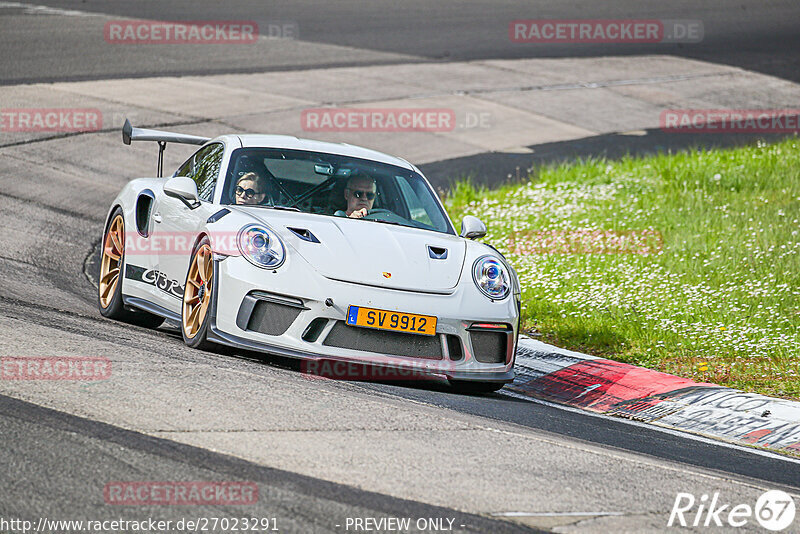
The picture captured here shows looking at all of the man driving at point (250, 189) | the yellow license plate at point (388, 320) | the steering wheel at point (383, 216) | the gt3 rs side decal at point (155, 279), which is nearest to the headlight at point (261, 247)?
the yellow license plate at point (388, 320)

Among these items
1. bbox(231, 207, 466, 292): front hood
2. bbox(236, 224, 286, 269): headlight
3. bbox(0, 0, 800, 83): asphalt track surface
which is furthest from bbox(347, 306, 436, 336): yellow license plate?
bbox(0, 0, 800, 83): asphalt track surface

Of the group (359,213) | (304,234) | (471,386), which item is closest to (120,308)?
(359,213)

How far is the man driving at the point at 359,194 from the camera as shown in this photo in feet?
24.9

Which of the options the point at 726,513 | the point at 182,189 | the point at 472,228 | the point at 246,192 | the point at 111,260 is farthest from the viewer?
the point at 111,260

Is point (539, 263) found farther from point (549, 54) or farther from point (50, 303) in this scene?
point (549, 54)

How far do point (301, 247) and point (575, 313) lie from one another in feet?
12.0

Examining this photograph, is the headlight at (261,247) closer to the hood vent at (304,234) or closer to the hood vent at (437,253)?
the hood vent at (304,234)

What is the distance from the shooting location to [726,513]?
14.9 feet

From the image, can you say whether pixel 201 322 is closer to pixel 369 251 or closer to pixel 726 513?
pixel 369 251

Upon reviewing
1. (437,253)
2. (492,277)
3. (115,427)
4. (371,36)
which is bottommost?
(115,427)

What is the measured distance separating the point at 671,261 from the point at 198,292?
208 inches

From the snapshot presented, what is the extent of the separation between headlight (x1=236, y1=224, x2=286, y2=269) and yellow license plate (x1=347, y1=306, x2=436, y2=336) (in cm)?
53

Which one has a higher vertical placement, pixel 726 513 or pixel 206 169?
pixel 206 169

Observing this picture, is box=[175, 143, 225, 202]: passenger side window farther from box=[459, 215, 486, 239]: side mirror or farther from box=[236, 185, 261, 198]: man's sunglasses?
box=[459, 215, 486, 239]: side mirror
